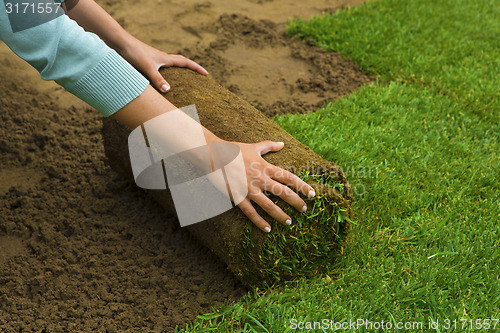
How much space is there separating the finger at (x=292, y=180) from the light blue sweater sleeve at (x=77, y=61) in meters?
0.67

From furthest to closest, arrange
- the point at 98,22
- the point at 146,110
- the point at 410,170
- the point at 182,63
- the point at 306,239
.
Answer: the point at 410,170
the point at 182,63
the point at 98,22
the point at 306,239
the point at 146,110

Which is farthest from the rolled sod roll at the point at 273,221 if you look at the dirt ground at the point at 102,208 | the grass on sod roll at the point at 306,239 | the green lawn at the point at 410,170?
the dirt ground at the point at 102,208

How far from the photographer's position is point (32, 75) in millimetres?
3982

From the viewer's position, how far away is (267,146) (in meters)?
2.24

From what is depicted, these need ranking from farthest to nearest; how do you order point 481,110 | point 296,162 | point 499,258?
1. point 481,110
2. point 499,258
3. point 296,162

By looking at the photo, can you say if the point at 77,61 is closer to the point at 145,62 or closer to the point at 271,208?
the point at 145,62

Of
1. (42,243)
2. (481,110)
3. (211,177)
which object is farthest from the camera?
(481,110)

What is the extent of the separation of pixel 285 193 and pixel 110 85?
2.81 feet

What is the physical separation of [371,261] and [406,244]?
255 millimetres

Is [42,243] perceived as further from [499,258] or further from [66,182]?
[499,258]

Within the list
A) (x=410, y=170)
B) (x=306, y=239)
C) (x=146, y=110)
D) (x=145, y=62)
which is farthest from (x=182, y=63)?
(x=410, y=170)

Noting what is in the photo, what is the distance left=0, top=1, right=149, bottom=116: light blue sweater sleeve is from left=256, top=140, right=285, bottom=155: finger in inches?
→ 23.2

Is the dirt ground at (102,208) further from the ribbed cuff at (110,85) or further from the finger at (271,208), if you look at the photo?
the ribbed cuff at (110,85)

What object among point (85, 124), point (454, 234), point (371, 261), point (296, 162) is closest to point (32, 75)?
point (85, 124)
